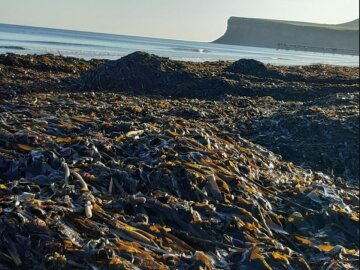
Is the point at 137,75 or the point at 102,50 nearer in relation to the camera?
the point at 137,75

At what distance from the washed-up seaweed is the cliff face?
77.1 metres

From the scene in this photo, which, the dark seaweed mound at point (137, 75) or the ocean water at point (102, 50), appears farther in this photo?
the ocean water at point (102, 50)

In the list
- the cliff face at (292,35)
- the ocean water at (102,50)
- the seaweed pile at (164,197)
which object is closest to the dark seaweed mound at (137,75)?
the seaweed pile at (164,197)

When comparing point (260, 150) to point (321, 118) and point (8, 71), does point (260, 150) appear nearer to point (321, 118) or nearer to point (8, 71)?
point (321, 118)

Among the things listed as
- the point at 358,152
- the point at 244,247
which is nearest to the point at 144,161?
the point at 244,247

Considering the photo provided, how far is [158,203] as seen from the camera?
9.29 feet

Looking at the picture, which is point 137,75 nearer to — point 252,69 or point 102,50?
point 252,69

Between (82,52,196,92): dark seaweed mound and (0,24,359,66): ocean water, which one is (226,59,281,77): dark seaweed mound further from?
(0,24,359,66): ocean water

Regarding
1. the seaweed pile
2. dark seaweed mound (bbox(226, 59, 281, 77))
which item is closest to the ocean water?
dark seaweed mound (bbox(226, 59, 281, 77))

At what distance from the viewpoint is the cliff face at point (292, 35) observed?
294ft

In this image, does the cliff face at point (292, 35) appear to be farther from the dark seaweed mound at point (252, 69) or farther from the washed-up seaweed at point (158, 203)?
the washed-up seaweed at point (158, 203)

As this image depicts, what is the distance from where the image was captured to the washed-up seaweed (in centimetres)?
229

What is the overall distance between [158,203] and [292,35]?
4315 inches

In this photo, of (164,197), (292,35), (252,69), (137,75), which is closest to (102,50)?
(252,69)
